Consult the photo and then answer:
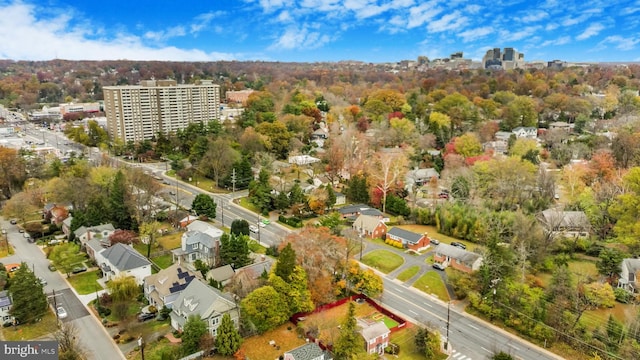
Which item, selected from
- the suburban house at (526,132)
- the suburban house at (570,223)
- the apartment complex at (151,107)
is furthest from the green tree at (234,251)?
the suburban house at (526,132)

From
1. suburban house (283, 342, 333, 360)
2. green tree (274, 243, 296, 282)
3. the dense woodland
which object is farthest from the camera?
the dense woodland

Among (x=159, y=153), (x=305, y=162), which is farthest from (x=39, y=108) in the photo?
(x=305, y=162)

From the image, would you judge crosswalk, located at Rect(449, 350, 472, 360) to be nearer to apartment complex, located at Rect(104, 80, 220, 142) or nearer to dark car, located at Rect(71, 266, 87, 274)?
dark car, located at Rect(71, 266, 87, 274)

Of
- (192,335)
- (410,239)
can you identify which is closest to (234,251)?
(192,335)

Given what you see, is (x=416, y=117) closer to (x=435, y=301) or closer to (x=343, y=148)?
(x=343, y=148)

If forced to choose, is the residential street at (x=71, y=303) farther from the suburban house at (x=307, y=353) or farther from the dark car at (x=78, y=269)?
the suburban house at (x=307, y=353)

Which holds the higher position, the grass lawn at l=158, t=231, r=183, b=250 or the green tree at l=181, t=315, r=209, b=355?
the green tree at l=181, t=315, r=209, b=355

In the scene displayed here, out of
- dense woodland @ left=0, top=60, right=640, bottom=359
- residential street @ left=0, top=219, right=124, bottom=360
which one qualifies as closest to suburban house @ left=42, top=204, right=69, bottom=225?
dense woodland @ left=0, top=60, right=640, bottom=359
